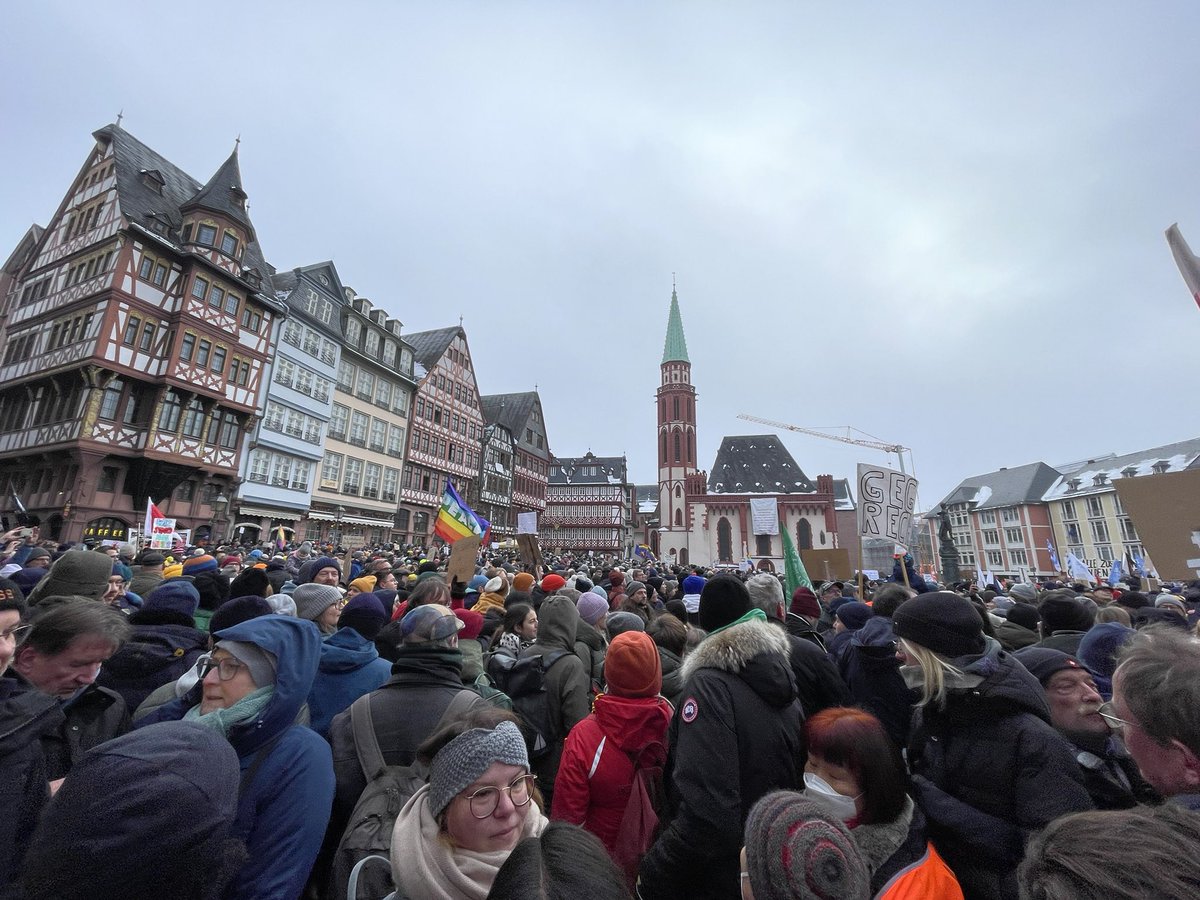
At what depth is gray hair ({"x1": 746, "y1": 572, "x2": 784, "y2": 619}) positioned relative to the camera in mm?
4605

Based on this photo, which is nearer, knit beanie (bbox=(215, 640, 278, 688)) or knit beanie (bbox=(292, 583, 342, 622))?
knit beanie (bbox=(215, 640, 278, 688))

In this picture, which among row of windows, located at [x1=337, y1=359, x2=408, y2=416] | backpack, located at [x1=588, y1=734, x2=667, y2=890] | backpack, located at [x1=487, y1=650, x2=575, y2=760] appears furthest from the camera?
row of windows, located at [x1=337, y1=359, x2=408, y2=416]

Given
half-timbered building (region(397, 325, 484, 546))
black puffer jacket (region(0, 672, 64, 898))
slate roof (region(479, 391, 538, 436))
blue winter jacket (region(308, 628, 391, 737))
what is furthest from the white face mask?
slate roof (region(479, 391, 538, 436))

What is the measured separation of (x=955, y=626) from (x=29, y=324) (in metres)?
33.3

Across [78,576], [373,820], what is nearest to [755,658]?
[373,820]

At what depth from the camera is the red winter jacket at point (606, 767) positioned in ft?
8.73

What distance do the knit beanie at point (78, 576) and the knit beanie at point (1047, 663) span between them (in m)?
6.20

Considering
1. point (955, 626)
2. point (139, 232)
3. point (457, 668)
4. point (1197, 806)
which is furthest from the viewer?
point (139, 232)

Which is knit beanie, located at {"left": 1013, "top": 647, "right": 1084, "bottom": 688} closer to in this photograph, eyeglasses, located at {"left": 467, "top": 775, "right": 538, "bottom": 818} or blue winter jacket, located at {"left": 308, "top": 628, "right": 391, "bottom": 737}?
eyeglasses, located at {"left": 467, "top": 775, "right": 538, "bottom": 818}

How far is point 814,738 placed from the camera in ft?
6.45

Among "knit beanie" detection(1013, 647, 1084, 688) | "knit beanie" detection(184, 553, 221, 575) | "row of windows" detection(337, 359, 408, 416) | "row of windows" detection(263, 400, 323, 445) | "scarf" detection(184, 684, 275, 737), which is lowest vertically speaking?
"scarf" detection(184, 684, 275, 737)

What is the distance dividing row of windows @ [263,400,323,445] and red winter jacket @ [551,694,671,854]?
92.1 ft

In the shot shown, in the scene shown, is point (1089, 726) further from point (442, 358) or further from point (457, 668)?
point (442, 358)

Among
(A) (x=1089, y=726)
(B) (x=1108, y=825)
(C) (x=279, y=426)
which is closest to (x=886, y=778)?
(B) (x=1108, y=825)
